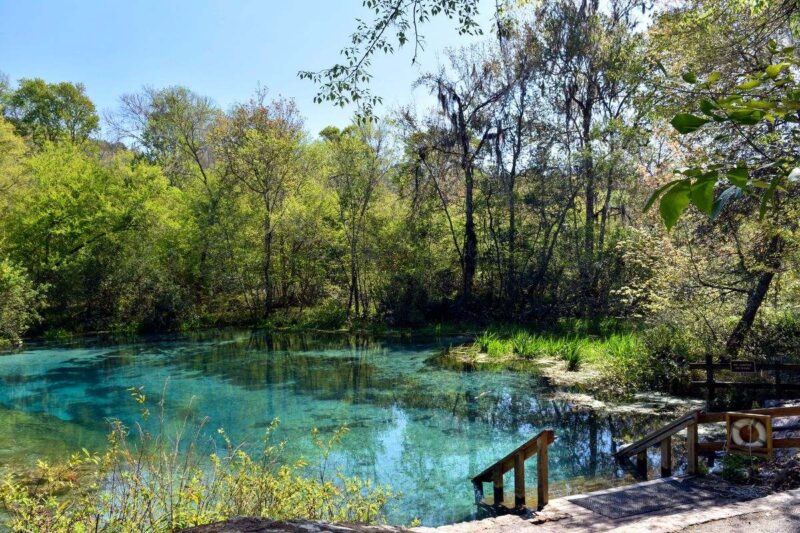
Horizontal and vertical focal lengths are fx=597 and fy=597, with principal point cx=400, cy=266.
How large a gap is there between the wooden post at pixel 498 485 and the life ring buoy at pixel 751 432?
2576 millimetres

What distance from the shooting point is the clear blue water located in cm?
888

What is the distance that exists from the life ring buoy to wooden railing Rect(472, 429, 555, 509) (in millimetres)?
1925

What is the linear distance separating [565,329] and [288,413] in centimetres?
1214

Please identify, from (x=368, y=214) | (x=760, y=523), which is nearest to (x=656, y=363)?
(x=760, y=523)

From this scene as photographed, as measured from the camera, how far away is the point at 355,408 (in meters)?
12.7

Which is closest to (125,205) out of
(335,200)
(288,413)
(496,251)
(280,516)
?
(335,200)

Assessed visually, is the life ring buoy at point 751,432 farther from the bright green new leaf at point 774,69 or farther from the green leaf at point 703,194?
the green leaf at point 703,194

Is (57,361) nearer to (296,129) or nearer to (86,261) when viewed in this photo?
(86,261)

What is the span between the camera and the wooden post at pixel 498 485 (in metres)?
7.18

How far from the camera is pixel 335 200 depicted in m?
28.1

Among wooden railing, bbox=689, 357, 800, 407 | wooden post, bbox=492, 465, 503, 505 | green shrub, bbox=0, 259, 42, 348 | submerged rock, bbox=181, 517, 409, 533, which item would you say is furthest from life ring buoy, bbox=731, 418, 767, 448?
green shrub, bbox=0, 259, 42, 348

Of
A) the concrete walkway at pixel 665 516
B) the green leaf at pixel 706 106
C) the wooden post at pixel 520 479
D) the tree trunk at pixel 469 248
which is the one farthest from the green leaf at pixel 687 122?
the tree trunk at pixel 469 248

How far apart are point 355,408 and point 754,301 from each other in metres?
8.56

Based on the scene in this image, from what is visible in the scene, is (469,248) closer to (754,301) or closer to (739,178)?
(754,301)
